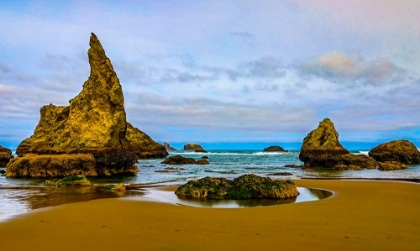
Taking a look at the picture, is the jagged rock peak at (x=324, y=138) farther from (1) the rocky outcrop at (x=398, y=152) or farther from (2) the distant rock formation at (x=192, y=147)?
(2) the distant rock formation at (x=192, y=147)

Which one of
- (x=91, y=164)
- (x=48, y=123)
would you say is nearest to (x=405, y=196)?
(x=91, y=164)

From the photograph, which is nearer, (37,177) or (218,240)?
(218,240)

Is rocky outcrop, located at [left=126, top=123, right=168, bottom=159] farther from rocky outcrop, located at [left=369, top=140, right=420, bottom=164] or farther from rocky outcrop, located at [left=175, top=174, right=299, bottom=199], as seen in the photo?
rocky outcrop, located at [left=175, top=174, right=299, bottom=199]

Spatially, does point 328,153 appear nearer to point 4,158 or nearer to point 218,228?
point 218,228

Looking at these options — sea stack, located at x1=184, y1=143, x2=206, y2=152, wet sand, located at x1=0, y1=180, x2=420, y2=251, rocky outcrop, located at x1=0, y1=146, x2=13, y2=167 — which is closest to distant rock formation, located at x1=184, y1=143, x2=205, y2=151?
sea stack, located at x1=184, y1=143, x2=206, y2=152

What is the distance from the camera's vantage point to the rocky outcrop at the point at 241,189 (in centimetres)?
1515

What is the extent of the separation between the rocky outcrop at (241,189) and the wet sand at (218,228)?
2.95 meters

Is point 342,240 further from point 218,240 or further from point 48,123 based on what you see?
point 48,123

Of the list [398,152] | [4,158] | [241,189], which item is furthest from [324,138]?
[4,158]

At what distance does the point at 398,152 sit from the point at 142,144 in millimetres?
57727

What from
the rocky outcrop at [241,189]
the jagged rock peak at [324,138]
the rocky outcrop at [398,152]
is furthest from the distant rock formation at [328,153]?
the rocky outcrop at [241,189]

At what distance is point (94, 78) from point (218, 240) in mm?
32684

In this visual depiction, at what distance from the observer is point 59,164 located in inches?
1184

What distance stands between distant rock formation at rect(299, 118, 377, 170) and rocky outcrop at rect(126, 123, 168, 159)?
43.1 metres
